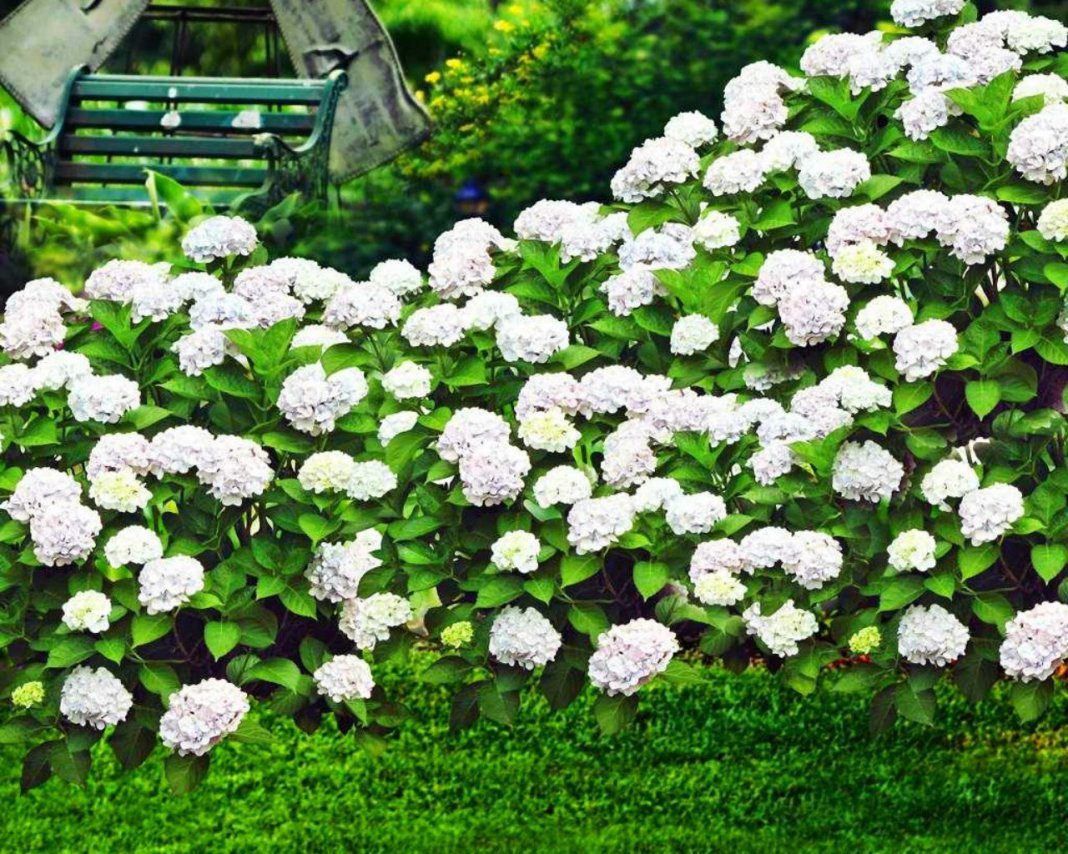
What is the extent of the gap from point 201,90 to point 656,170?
229 inches

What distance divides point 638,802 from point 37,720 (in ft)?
7.06

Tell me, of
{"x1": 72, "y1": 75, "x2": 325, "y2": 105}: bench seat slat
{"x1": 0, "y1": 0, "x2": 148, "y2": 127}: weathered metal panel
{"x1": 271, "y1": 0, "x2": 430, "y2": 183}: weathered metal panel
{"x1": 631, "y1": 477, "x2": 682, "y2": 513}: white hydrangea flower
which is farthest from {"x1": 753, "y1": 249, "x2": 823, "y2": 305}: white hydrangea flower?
{"x1": 0, "y1": 0, "x2": 148, "y2": 127}: weathered metal panel

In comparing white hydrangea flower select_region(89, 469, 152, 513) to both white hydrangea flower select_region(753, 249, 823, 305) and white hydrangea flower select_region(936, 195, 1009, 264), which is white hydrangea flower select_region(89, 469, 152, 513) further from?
white hydrangea flower select_region(936, 195, 1009, 264)

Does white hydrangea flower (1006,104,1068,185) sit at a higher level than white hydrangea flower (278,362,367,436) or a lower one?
higher

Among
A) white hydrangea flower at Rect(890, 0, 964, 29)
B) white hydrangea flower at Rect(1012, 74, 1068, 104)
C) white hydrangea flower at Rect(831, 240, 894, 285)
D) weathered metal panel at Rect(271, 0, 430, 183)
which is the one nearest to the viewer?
white hydrangea flower at Rect(831, 240, 894, 285)

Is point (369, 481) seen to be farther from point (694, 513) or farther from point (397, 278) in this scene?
point (694, 513)

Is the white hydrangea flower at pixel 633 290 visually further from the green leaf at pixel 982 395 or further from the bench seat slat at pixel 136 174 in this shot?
the bench seat slat at pixel 136 174

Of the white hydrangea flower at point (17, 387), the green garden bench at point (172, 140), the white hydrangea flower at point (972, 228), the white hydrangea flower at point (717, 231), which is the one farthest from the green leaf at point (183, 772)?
the green garden bench at point (172, 140)

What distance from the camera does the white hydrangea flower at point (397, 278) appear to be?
4.27 m

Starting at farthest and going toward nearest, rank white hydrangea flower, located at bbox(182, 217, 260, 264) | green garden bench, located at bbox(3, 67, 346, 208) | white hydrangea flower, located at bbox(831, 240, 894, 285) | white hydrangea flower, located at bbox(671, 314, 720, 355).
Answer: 1. green garden bench, located at bbox(3, 67, 346, 208)
2. white hydrangea flower, located at bbox(182, 217, 260, 264)
3. white hydrangea flower, located at bbox(671, 314, 720, 355)
4. white hydrangea flower, located at bbox(831, 240, 894, 285)

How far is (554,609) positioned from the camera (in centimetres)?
396

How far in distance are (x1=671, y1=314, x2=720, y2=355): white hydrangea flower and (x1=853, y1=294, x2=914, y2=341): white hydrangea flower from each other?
0.33 m

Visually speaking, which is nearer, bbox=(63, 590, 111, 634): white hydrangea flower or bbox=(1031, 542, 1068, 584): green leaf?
bbox=(1031, 542, 1068, 584): green leaf

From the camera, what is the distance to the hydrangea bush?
3.84m
